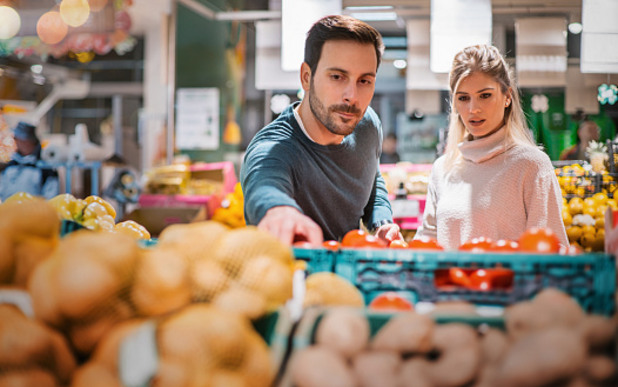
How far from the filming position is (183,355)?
2.97 ft

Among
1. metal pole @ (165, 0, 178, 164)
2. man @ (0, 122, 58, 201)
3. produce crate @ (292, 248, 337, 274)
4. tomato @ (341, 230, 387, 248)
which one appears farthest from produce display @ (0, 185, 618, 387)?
metal pole @ (165, 0, 178, 164)

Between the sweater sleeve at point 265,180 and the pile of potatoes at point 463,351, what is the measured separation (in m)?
0.62

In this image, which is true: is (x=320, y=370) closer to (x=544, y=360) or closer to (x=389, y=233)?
(x=544, y=360)

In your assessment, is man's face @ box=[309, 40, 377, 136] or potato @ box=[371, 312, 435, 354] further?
man's face @ box=[309, 40, 377, 136]

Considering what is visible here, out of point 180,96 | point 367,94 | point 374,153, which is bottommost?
point 374,153

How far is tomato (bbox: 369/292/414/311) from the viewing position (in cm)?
115

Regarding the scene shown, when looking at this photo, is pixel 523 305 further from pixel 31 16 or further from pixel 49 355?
pixel 31 16

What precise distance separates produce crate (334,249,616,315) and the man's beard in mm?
986

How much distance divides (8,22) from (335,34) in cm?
786

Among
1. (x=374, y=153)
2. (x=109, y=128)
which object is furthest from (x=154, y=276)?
(x=109, y=128)

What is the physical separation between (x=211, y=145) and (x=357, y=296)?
31.2 feet

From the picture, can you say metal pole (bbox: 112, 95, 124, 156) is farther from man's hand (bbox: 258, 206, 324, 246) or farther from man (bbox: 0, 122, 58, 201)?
man's hand (bbox: 258, 206, 324, 246)

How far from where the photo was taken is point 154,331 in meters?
0.95

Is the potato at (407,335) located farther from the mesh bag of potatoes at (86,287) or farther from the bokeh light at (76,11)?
the bokeh light at (76,11)
